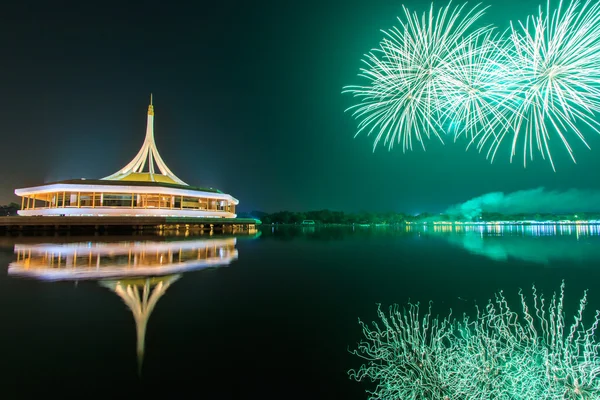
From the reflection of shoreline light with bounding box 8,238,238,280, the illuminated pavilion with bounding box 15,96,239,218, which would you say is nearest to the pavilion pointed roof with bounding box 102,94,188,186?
the illuminated pavilion with bounding box 15,96,239,218

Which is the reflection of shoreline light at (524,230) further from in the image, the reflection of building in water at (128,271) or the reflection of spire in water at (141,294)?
the reflection of spire in water at (141,294)

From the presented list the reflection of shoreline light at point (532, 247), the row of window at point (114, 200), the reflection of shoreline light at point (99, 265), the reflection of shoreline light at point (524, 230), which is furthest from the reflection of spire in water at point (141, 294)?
the reflection of shoreline light at point (524, 230)

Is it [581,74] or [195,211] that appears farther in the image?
[195,211]

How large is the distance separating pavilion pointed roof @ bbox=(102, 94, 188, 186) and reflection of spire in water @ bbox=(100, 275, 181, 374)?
3898 cm

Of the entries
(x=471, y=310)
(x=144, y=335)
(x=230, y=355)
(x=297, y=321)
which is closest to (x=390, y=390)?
(x=230, y=355)

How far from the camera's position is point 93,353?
4215 millimetres

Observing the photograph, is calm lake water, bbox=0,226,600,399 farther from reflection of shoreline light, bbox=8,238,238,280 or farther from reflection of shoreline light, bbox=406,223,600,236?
reflection of shoreline light, bbox=406,223,600,236

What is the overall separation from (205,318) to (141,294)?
2.30 metres

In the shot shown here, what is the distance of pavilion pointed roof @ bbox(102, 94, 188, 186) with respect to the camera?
43.4 m

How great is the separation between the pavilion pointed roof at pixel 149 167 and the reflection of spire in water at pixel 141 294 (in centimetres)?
3898

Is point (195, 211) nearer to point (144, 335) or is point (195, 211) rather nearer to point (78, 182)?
point (78, 182)

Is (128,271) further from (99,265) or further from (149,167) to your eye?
(149,167)

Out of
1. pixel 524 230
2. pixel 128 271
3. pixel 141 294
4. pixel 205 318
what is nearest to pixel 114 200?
pixel 128 271

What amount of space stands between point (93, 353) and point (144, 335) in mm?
736
